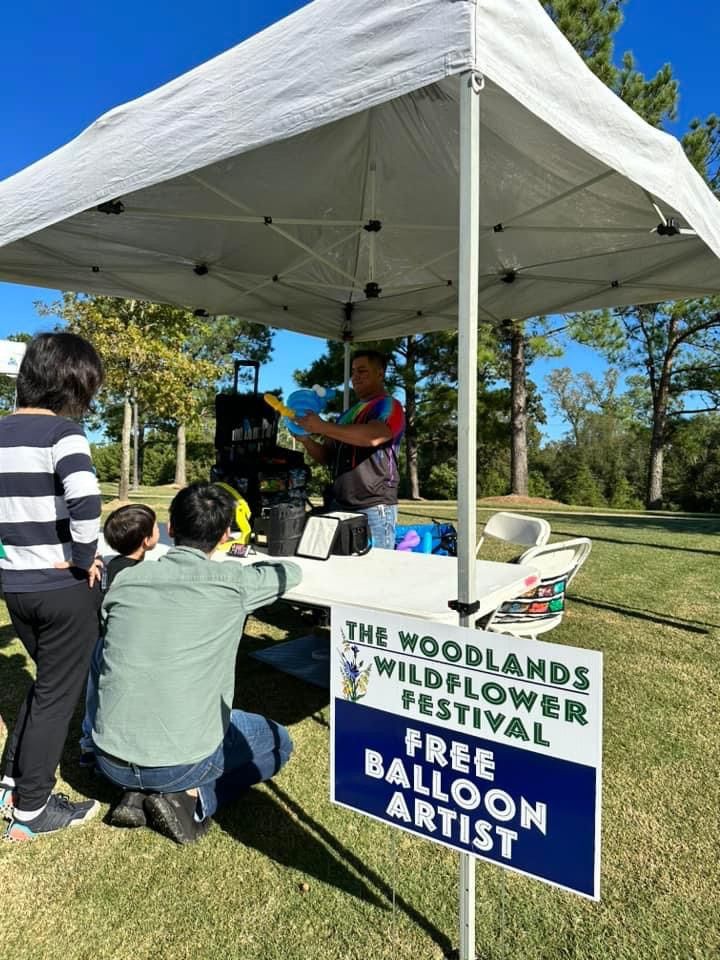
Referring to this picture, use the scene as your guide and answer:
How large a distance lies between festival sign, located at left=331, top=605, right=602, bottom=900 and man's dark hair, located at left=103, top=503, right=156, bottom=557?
1.23 meters

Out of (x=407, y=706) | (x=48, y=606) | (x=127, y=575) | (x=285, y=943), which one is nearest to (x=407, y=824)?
(x=407, y=706)

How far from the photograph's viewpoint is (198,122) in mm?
1546

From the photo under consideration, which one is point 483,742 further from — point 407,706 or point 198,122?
point 198,122

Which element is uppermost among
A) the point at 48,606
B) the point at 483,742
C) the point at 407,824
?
the point at 48,606

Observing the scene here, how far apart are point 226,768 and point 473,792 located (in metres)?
0.99

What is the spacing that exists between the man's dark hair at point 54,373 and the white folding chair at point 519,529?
220cm

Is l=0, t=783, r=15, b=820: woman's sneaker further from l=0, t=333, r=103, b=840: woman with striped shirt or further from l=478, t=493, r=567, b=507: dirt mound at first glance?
l=478, t=493, r=567, b=507: dirt mound

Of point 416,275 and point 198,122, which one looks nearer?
point 198,122

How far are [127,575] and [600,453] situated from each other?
28.9 meters

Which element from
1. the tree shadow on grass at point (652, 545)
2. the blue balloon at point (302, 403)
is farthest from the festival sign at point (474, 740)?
the tree shadow on grass at point (652, 545)

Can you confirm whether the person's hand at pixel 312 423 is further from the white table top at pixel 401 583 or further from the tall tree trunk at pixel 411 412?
the tall tree trunk at pixel 411 412

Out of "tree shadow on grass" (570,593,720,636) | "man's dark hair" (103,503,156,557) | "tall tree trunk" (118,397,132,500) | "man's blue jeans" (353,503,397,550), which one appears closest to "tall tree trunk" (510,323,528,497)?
"tall tree trunk" (118,397,132,500)

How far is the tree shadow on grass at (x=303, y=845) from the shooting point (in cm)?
164

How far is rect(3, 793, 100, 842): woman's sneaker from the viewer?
191 cm
